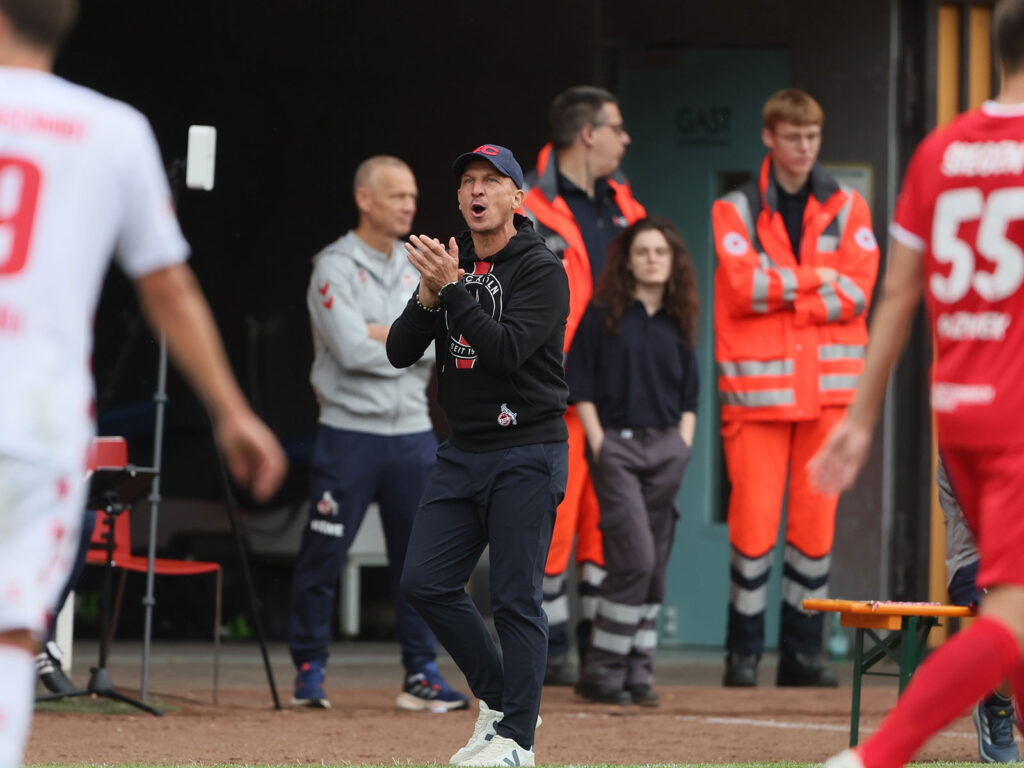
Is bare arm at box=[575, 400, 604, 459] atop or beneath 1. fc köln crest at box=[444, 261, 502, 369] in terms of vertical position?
beneath

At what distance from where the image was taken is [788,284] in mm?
8797

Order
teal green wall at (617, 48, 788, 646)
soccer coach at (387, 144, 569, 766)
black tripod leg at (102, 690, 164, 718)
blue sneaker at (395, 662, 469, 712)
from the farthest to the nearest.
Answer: teal green wall at (617, 48, 788, 646) < blue sneaker at (395, 662, 469, 712) < black tripod leg at (102, 690, 164, 718) < soccer coach at (387, 144, 569, 766)

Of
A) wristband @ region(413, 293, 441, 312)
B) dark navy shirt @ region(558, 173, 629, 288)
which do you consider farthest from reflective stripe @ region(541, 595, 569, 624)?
wristband @ region(413, 293, 441, 312)

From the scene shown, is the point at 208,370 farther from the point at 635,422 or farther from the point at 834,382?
the point at 834,382

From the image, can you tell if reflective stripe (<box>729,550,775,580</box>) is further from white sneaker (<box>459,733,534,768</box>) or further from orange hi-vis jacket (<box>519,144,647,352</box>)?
white sneaker (<box>459,733,534,768</box>)

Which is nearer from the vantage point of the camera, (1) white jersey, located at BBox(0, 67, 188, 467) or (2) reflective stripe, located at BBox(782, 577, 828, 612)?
(1) white jersey, located at BBox(0, 67, 188, 467)

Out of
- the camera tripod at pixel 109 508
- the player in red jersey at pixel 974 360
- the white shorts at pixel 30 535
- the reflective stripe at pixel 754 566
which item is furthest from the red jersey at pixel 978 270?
the reflective stripe at pixel 754 566

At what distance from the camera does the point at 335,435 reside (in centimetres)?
804

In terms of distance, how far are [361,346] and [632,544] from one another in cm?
151

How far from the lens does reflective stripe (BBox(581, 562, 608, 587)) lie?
890cm

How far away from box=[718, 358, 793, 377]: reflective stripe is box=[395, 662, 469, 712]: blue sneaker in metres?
2.18

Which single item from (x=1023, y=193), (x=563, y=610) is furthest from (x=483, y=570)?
(x=1023, y=193)

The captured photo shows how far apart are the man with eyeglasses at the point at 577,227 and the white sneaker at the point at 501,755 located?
2933mm

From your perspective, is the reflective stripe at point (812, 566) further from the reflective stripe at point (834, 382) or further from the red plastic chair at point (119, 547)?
the red plastic chair at point (119, 547)
